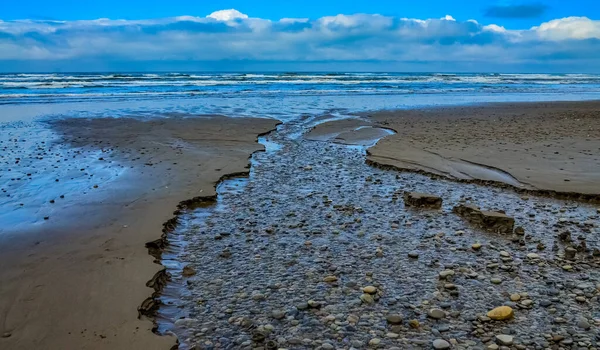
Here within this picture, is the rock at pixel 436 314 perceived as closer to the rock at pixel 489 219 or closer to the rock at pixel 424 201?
the rock at pixel 489 219

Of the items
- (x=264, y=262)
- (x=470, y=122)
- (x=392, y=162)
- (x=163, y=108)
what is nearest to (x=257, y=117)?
(x=163, y=108)

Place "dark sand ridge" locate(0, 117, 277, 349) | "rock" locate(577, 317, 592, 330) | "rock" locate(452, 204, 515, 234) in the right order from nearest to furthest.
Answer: "dark sand ridge" locate(0, 117, 277, 349), "rock" locate(577, 317, 592, 330), "rock" locate(452, 204, 515, 234)

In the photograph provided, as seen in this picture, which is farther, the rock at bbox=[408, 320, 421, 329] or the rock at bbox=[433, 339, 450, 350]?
the rock at bbox=[408, 320, 421, 329]

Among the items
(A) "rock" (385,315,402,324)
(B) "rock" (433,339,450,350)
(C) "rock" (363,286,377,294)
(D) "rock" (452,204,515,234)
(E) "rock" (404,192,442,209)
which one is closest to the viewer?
(B) "rock" (433,339,450,350)

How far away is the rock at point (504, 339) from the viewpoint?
3489 millimetres

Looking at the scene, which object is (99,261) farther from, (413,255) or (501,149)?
(501,149)

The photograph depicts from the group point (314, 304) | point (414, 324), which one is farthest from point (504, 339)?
point (314, 304)

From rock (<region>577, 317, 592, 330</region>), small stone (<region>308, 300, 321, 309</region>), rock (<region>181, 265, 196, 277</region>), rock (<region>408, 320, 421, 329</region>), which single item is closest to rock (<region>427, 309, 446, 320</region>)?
rock (<region>408, 320, 421, 329</region>)

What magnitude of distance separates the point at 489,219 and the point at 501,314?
102 inches

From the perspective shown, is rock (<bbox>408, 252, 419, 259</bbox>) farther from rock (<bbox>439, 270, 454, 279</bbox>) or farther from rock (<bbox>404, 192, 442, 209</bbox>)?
rock (<bbox>404, 192, 442, 209</bbox>)

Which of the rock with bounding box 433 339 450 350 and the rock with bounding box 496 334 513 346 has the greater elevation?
the rock with bounding box 496 334 513 346

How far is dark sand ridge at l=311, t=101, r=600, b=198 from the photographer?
28.6 ft

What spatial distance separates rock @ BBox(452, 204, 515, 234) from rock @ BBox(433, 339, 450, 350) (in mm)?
2992

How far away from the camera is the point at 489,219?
6191 mm
